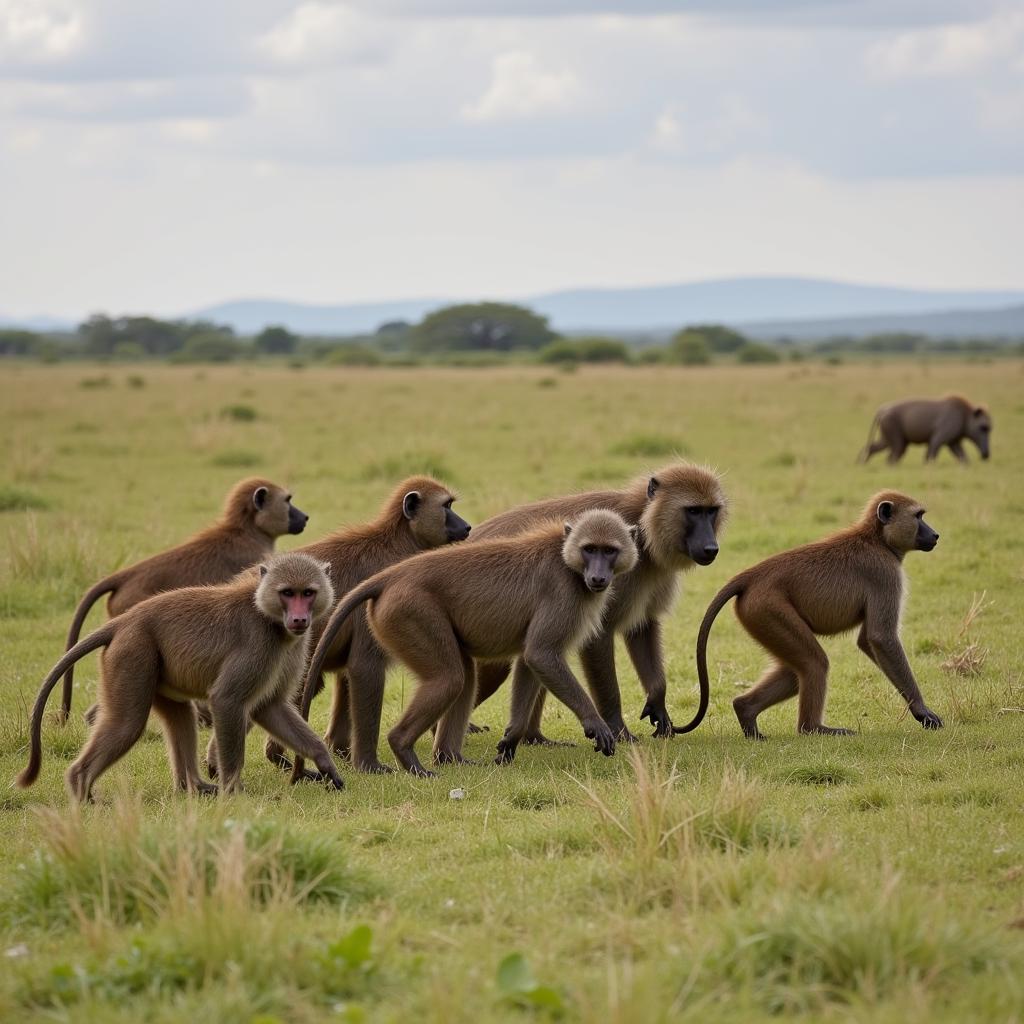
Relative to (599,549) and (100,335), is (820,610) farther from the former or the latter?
(100,335)

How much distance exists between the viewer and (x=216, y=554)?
8383mm

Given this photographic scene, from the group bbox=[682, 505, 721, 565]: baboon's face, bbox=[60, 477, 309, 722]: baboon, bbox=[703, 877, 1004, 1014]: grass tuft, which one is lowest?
bbox=[703, 877, 1004, 1014]: grass tuft

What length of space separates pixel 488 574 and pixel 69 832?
2655 mm

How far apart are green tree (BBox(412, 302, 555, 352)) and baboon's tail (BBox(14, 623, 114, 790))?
93625 millimetres

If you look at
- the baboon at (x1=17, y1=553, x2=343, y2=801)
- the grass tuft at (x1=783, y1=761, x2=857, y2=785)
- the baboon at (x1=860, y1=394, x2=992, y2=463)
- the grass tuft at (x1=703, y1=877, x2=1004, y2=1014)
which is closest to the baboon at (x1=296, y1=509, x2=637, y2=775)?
the baboon at (x1=17, y1=553, x2=343, y2=801)

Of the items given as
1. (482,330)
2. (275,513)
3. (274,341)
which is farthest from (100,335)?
(275,513)

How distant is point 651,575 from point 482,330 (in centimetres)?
9526

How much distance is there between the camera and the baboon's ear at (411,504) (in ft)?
25.0

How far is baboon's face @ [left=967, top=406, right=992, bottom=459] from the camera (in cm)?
1955

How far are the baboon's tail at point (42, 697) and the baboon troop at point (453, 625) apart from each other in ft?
0.04

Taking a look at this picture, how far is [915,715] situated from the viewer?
7250 millimetres

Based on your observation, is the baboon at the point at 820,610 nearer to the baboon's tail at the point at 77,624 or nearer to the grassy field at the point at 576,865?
the grassy field at the point at 576,865

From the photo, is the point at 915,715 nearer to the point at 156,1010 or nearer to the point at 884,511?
the point at 884,511

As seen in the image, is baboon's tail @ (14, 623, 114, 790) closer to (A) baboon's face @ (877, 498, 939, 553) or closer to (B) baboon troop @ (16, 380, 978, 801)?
(B) baboon troop @ (16, 380, 978, 801)
